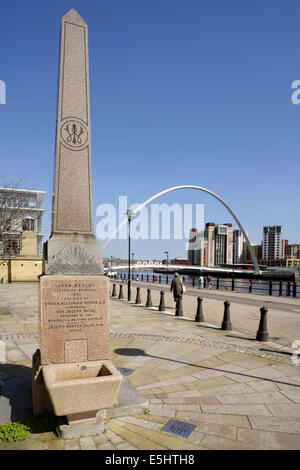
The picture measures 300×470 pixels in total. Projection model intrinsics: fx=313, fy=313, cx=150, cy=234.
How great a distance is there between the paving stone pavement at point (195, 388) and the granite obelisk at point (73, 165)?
233cm

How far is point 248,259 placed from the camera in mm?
176250

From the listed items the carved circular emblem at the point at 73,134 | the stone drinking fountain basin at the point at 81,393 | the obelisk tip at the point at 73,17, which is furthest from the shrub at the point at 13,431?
the obelisk tip at the point at 73,17

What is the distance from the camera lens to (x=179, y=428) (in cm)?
407

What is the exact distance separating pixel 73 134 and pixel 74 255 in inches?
85.4

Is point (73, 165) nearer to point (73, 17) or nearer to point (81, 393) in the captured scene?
point (73, 17)

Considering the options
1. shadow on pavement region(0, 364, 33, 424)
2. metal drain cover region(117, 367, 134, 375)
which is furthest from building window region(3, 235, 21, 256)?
metal drain cover region(117, 367, 134, 375)

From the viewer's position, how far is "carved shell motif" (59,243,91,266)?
5.12m

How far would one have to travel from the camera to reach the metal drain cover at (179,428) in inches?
155

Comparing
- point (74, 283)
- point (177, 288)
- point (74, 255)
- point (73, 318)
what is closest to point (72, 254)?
point (74, 255)

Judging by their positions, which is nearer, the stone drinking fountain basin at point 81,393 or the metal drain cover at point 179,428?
the stone drinking fountain basin at point 81,393

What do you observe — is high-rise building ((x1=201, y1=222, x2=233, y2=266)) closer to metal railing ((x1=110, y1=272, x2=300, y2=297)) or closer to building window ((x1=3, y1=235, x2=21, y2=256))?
metal railing ((x1=110, y1=272, x2=300, y2=297))

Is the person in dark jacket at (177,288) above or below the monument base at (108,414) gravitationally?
above

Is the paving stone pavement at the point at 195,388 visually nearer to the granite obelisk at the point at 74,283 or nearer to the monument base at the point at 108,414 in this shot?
the monument base at the point at 108,414
